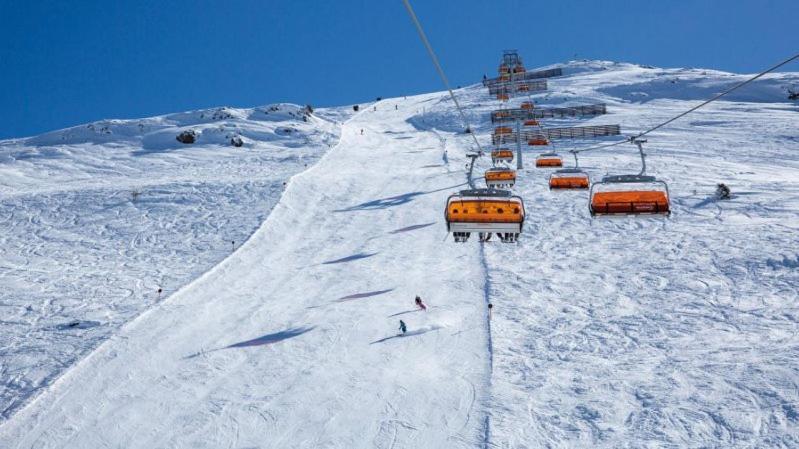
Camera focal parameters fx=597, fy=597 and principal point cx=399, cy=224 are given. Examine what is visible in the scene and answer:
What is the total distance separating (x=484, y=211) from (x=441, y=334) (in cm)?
637

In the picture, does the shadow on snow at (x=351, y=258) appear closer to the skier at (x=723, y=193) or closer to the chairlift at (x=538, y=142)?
the skier at (x=723, y=193)

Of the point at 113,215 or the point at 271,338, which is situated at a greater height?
the point at 113,215

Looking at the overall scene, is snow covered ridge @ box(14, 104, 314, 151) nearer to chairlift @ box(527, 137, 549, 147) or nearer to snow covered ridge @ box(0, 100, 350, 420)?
snow covered ridge @ box(0, 100, 350, 420)

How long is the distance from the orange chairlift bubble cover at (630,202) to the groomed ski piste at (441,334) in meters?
0.46

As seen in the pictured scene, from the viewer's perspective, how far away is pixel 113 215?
1352 inches

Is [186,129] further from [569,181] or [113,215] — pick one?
[569,181]

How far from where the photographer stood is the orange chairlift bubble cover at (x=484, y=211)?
13766 mm

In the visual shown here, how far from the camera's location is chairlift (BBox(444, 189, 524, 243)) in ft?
45.2

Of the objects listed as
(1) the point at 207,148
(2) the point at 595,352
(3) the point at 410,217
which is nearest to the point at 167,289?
(3) the point at 410,217

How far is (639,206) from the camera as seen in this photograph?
14016 mm

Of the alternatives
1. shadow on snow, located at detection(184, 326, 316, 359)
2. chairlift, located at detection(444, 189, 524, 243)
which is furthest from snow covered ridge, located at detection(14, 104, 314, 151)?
chairlift, located at detection(444, 189, 524, 243)

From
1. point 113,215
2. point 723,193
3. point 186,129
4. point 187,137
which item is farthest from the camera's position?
point 186,129

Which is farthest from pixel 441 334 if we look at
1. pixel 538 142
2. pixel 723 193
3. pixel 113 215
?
pixel 538 142

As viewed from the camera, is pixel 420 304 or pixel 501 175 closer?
pixel 420 304
